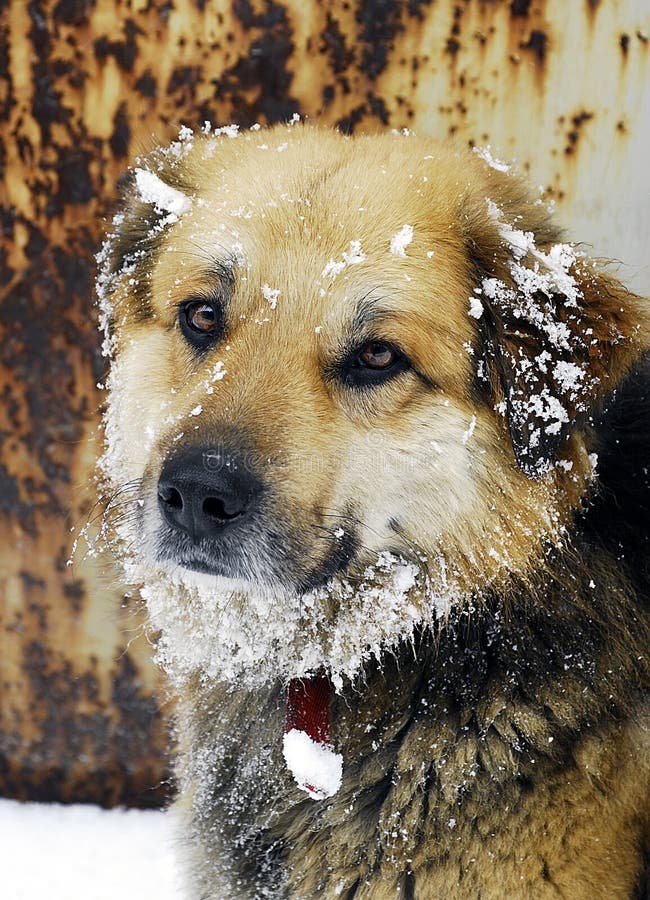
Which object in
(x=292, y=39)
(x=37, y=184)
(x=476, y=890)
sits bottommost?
(x=476, y=890)

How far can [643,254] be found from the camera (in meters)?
2.97

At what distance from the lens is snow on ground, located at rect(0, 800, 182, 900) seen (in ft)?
10.6

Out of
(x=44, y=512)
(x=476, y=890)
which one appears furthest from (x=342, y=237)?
Result: (x=44, y=512)

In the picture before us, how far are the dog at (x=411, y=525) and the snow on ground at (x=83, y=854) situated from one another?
115 cm

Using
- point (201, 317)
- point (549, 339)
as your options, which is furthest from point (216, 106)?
point (549, 339)

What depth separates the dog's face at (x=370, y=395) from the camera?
1.92 metres

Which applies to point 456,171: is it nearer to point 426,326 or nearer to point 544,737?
point 426,326

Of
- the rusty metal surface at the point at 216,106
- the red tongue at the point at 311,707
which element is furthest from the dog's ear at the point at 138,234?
the red tongue at the point at 311,707

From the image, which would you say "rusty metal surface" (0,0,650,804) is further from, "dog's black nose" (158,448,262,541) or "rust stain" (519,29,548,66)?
"dog's black nose" (158,448,262,541)

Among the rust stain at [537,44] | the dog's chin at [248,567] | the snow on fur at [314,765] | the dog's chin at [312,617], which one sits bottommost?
the snow on fur at [314,765]

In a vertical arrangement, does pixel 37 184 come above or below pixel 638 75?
below

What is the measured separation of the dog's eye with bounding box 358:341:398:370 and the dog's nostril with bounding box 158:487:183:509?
0.55 metres

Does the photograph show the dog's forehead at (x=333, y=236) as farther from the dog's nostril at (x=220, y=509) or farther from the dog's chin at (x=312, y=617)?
the dog's chin at (x=312, y=617)

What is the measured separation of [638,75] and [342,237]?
4.26 ft
